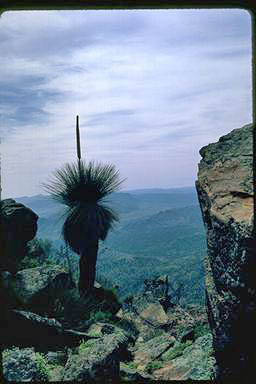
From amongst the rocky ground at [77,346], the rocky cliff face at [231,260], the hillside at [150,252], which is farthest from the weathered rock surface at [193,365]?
the hillside at [150,252]

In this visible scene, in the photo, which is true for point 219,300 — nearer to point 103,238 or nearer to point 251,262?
point 251,262

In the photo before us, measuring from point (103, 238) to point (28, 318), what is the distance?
478cm

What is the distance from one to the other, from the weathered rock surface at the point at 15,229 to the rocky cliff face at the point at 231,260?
492cm

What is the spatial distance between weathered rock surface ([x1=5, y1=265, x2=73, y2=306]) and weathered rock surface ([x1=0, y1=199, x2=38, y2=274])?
29.7 inches

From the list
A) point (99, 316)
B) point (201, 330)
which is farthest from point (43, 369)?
point (99, 316)

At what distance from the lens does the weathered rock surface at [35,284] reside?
7945mm

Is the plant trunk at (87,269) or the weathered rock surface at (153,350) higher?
the plant trunk at (87,269)

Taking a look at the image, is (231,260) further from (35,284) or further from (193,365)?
(35,284)

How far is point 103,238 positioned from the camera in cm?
1150

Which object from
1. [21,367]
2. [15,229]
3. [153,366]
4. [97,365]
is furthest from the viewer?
[15,229]

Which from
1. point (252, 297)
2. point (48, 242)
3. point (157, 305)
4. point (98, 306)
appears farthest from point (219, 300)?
point (48, 242)

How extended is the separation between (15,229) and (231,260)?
240 inches

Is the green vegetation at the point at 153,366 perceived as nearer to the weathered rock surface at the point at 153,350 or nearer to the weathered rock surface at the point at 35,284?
the weathered rock surface at the point at 153,350

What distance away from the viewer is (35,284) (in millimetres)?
8312
